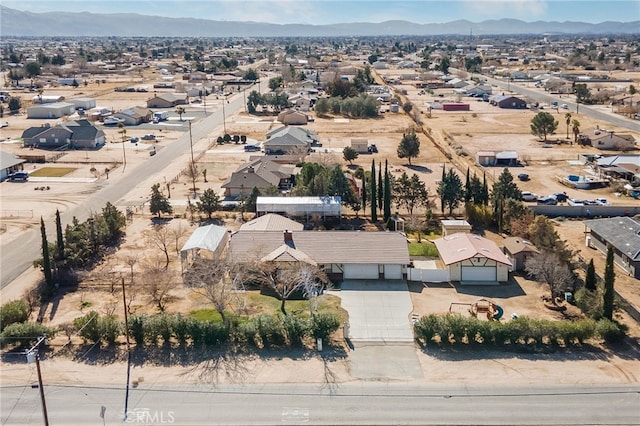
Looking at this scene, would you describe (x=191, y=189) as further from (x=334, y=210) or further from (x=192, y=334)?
(x=192, y=334)

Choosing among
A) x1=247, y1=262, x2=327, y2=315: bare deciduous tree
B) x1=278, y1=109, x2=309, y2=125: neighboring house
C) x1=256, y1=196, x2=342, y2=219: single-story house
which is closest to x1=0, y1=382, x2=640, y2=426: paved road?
x1=247, y1=262, x2=327, y2=315: bare deciduous tree

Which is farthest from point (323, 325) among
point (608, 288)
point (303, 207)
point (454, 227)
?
point (303, 207)

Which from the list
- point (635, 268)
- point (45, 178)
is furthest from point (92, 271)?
point (635, 268)

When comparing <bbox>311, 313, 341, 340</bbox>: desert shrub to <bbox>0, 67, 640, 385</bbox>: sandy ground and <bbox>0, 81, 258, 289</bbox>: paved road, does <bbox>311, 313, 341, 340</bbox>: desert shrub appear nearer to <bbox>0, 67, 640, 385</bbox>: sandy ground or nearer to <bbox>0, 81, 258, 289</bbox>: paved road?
<bbox>0, 67, 640, 385</bbox>: sandy ground

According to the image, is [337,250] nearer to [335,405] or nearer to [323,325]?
[323,325]

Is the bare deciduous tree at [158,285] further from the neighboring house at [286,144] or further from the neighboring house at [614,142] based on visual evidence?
the neighboring house at [614,142]
